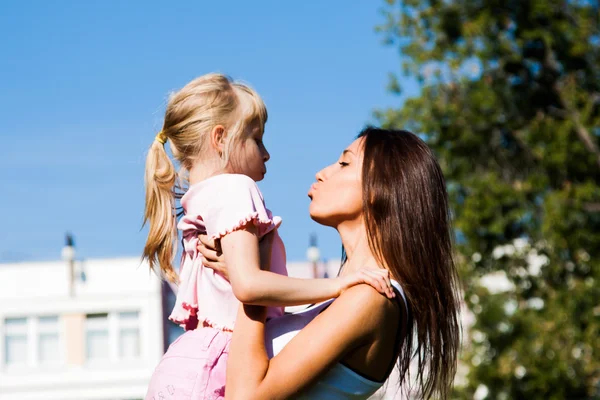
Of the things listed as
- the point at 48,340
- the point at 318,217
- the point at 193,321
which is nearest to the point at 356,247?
the point at 318,217

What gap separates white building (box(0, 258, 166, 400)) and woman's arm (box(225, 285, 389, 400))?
41290 millimetres

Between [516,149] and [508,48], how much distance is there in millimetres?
2056

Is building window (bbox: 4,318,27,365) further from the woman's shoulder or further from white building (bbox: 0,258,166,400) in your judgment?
the woman's shoulder

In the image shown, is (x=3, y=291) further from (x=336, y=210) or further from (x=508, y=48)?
(x=336, y=210)

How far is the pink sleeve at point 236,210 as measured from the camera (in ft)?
12.0

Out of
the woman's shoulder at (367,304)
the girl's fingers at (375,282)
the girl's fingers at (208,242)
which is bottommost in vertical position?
the woman's shoulder at (367,304)

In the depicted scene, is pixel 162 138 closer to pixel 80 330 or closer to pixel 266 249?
pixel 266 249

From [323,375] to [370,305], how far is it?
0.94 feet

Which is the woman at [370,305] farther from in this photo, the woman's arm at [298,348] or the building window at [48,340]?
the building window at [48,340]

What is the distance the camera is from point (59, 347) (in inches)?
1800

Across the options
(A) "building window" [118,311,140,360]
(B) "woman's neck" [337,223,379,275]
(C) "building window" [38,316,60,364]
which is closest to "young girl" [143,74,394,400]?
(B) "woman's neck" [337,223,379,275]

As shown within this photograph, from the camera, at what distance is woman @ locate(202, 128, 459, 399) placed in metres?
3.52

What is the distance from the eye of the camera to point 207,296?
3.79 metres

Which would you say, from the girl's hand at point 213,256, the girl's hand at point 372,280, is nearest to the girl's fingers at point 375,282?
the girl's hand at point 372,280
